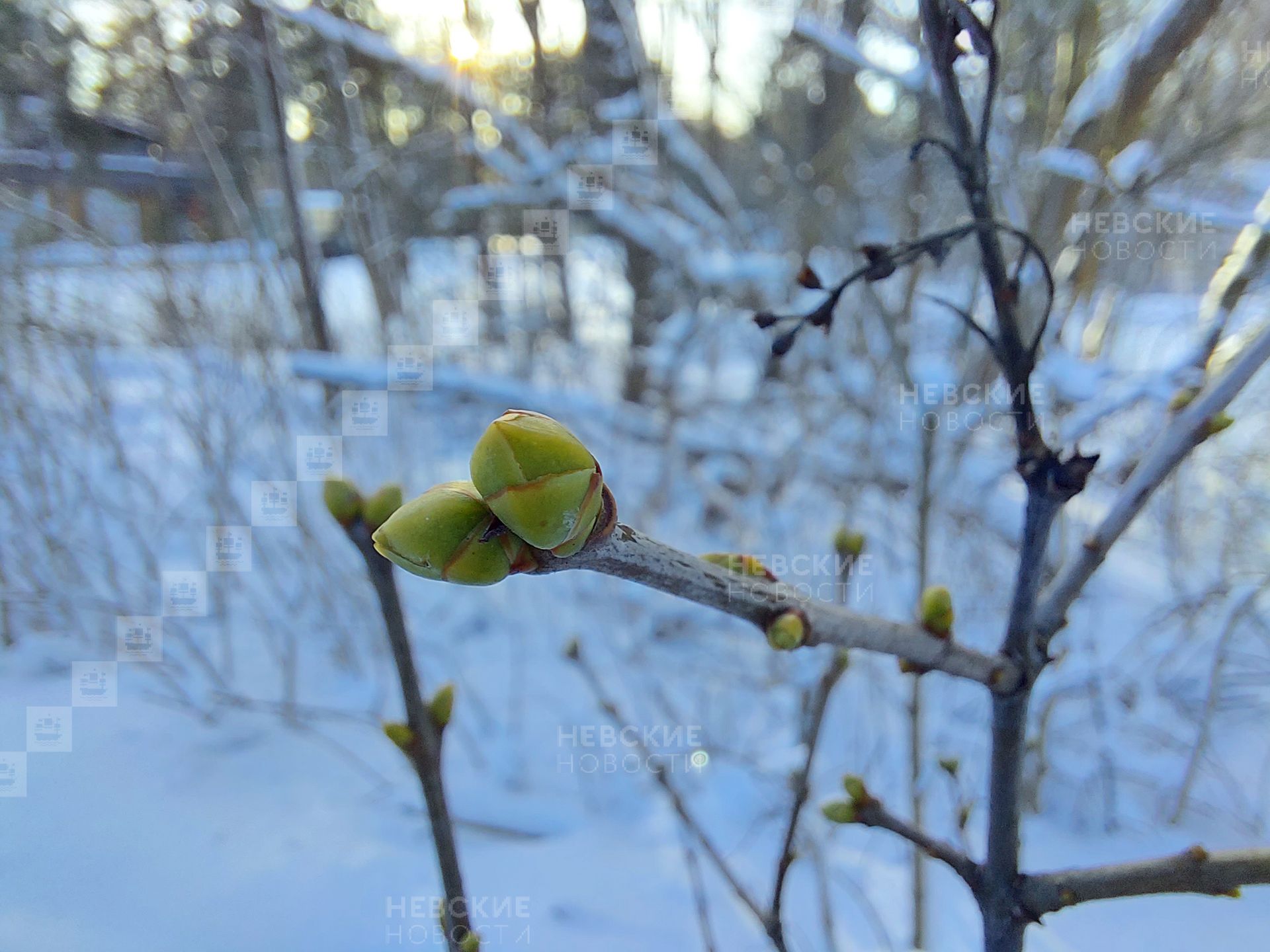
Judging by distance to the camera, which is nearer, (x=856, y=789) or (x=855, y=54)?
(x=856, y=789)

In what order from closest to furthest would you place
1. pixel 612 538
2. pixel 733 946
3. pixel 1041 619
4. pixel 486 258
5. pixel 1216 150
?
pixel 612 538 → pixel 1041 619 → pixel 733 946 → pixel 1216 150 → pixel 486 258

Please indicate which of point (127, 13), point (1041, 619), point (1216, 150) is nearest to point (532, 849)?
point (1041, 619)

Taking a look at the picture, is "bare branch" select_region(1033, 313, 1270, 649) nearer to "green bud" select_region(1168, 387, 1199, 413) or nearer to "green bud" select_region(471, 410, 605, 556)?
"green bud" select_region(1168, 387, 1199, 413)

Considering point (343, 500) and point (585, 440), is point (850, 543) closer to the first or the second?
point (343, 500)

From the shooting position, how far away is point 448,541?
214mm

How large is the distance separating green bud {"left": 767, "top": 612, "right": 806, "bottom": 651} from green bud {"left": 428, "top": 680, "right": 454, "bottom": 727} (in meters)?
0.19

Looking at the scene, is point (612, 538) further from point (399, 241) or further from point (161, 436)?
point (399, 241)

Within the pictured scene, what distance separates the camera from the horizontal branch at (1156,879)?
335 mm

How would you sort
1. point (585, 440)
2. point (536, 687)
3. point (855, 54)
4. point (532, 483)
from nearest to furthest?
point (532, 483) → point (855, 54) → point (536, 687) → point (585, 440)

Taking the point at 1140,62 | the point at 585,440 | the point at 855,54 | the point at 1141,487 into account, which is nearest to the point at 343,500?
the point at 1141,487

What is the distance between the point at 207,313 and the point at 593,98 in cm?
159

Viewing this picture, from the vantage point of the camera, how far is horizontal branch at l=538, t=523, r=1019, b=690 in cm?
25

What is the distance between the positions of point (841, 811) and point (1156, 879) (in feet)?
0.52

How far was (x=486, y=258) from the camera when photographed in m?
2.44
